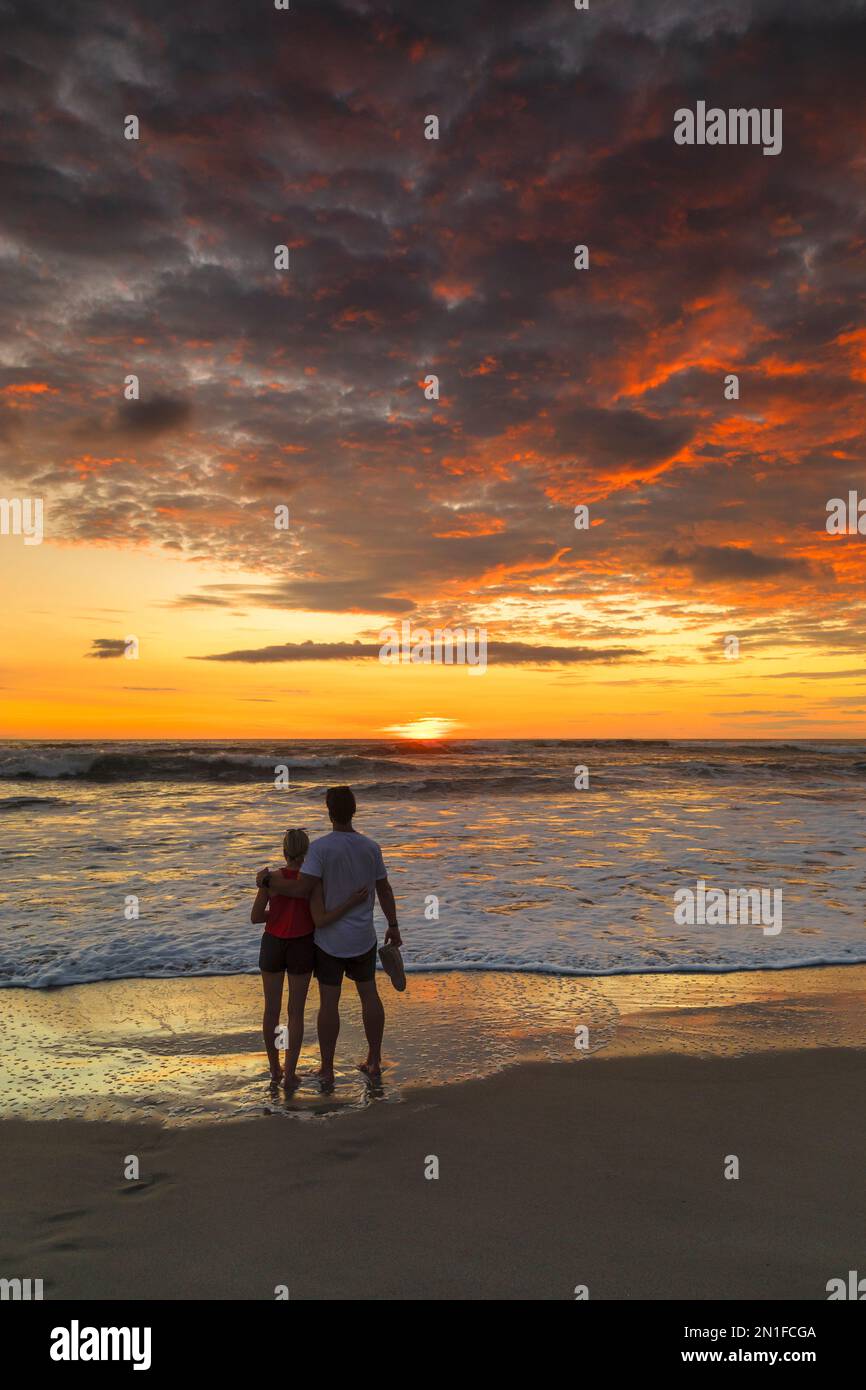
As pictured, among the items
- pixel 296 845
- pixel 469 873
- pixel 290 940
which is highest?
pixel 296 845

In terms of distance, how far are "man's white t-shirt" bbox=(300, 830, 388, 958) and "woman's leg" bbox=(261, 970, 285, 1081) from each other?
43 centimetres

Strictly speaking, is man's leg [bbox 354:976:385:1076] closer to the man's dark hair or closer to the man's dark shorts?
the man's dark shorts

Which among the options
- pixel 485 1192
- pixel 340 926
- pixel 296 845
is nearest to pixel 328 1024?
pixel 340 926

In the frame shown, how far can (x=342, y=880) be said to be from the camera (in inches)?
227

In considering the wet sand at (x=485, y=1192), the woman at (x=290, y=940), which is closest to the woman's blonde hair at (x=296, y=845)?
the woman at (x=290, y=940)

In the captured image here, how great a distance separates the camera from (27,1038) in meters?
6.61

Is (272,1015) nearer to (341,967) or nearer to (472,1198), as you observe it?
(341,967)

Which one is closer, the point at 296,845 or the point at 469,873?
the point at 296,845

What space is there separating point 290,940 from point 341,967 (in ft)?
1.39

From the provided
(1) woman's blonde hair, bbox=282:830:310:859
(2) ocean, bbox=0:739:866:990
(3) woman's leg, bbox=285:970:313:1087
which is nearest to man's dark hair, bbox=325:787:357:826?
(1) woman's blonde hair, bbox=282:830:310:859

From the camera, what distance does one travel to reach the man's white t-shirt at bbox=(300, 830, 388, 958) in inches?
227

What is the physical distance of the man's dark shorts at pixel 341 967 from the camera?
A: 18.9 feet
